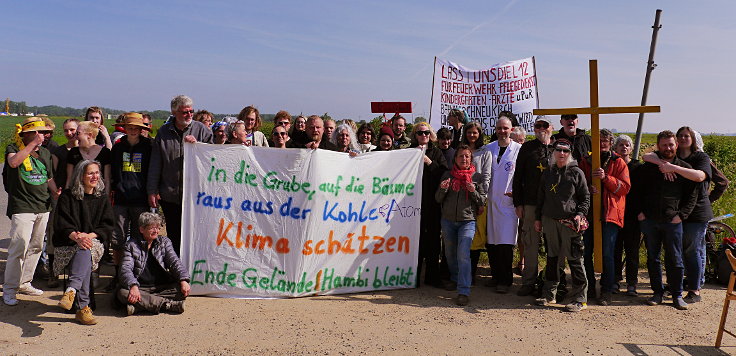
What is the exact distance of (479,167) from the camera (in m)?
6.79

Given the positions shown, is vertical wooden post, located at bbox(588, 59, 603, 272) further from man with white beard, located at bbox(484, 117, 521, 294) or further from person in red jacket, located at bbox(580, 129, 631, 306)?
man with white beard, located at bbox(484, 117, 521, 294)

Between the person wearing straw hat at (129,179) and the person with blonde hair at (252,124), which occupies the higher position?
the person with blonde hair at (252,124)

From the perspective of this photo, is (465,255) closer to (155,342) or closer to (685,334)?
(685,334)

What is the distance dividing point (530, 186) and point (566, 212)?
0.59 meters

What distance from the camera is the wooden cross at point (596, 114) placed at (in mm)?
6406

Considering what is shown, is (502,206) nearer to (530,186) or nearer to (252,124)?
(530,186)

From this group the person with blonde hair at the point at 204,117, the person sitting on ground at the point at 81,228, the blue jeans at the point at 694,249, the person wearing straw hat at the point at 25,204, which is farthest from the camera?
the person with blonde hair at the point at 204,117

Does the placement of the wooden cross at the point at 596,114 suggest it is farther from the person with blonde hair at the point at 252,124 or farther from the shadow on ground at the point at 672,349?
the person with blonde hair at the point at 252,124

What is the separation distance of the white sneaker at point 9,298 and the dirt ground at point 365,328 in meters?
0.06

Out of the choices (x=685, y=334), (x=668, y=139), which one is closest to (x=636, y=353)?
(x=685, y=334)

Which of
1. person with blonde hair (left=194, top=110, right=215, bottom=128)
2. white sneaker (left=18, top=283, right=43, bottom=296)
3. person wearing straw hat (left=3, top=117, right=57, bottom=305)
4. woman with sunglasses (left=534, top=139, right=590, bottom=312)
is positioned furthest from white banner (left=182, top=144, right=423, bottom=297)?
person with blonde hair (left=194, top=110, right=215, bottom=128)

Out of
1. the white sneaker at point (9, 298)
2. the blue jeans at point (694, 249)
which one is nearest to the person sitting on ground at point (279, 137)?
the white sneaker at point (9, 298)

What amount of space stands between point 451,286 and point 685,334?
246 centimetres

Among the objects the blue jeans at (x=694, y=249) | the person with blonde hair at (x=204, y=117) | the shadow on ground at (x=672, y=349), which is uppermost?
the person with blonde hair at (x=204, y=117)
